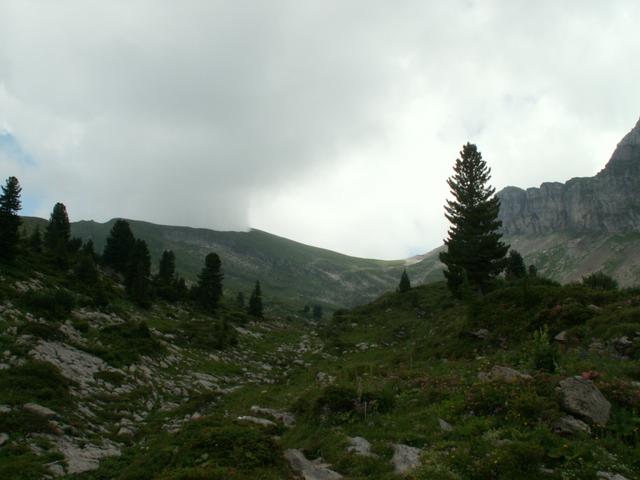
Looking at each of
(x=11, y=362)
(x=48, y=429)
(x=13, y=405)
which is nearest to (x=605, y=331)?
(x=48, y=429)

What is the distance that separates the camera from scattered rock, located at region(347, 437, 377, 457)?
10766 millimetres

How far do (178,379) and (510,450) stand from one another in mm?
20008

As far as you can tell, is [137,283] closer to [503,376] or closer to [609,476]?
[503,376]

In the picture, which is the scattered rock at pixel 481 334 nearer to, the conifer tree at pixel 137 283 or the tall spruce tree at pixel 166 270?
the conifer tree at pixel 137 283

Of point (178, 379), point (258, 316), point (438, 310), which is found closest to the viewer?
point (178, 379)

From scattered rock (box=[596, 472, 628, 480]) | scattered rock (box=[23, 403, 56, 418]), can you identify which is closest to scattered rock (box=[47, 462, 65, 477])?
scattered rock (box=[23, 403, 56, 418])

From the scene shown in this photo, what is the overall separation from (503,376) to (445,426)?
9.97ft

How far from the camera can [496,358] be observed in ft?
61.8

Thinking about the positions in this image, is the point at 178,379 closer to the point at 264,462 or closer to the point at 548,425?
the point at 264,462

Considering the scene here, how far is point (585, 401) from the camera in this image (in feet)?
35.7

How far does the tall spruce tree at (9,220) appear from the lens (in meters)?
34.8

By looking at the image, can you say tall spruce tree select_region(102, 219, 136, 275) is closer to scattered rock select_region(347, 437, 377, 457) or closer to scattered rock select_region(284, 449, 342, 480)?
scattered rock select_region(284, 449, 342, 480)

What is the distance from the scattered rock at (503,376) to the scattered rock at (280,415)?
686cm

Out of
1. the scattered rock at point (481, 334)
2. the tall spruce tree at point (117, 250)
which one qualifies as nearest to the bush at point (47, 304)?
the scattered rock at point (481, 334)
